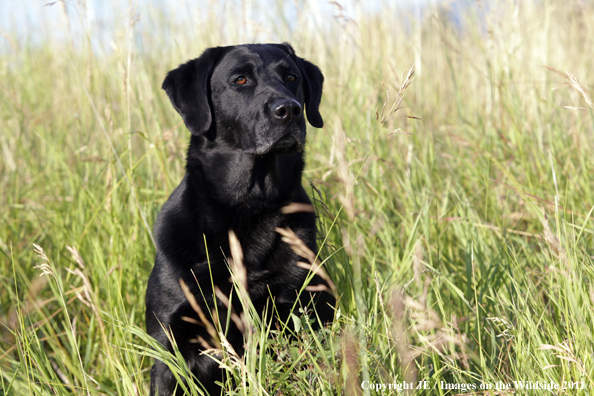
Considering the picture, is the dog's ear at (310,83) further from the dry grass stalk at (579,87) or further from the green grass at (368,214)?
the dry grass stalk at (579,87)

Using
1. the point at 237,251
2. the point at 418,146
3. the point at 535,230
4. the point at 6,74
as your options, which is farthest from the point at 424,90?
the point at 6,74

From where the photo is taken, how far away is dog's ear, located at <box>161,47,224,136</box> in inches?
83.6

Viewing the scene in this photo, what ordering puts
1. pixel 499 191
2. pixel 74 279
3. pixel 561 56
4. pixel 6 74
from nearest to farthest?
1. pixel 74 279
2. pixel 499 191
3. pixel 561 56
4. pixel 6 74

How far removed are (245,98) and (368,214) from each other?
100 cm

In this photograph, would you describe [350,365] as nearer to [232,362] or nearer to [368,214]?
[232,362]

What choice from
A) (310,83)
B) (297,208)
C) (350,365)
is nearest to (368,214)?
(310,83)

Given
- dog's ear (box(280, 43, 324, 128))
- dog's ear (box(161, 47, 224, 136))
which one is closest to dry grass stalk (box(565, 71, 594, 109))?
dog's ear (box(280, 43, 324, 128))

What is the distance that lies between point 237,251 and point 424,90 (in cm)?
354

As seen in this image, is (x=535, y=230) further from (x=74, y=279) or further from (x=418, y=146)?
(x=74, y=279)

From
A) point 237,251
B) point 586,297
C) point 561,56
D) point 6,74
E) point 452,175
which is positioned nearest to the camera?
point 237,251

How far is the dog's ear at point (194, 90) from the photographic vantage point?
2123mm

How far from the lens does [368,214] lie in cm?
274

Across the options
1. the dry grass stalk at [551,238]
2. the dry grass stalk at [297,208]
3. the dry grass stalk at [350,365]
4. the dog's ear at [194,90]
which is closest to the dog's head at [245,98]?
the dog's ear at [194,90]

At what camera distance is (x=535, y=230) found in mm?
2617
